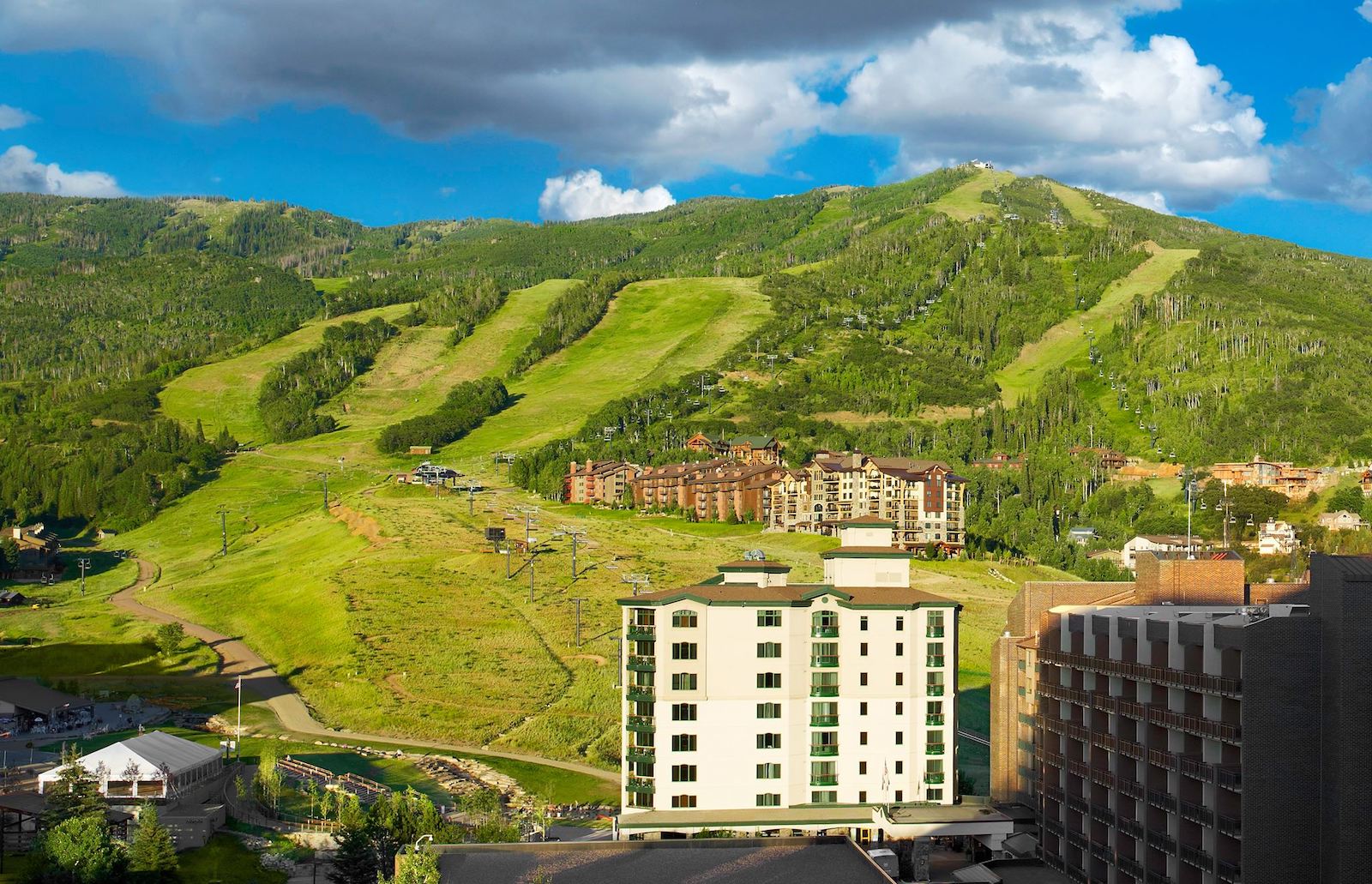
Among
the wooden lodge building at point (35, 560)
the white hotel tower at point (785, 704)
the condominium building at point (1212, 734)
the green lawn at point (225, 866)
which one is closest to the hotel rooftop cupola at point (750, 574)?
the white hotel tower at point (785, 704)

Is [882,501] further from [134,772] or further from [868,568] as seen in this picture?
[134,772]

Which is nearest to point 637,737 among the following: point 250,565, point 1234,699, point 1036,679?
point 1036,679

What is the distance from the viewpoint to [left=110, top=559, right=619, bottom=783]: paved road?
92.8 m

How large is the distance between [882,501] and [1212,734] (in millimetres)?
136087

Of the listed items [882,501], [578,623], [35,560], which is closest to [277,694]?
[578,623]

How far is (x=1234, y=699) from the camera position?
43.9 metres

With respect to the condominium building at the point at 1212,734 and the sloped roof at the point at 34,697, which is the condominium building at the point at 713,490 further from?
the condominium building at the point at 1212,734

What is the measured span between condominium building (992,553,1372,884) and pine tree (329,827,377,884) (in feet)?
101

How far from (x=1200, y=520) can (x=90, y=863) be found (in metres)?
177

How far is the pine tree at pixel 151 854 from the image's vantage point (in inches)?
2202

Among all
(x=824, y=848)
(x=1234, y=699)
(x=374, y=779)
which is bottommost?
(x=374, y=779)

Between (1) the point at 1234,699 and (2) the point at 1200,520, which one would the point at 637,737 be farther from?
(2) the point at 1200,520

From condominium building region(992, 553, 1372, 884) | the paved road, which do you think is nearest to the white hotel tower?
condominium building region(992, 553, 1372, 884)

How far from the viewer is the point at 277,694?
11319 centimetres
